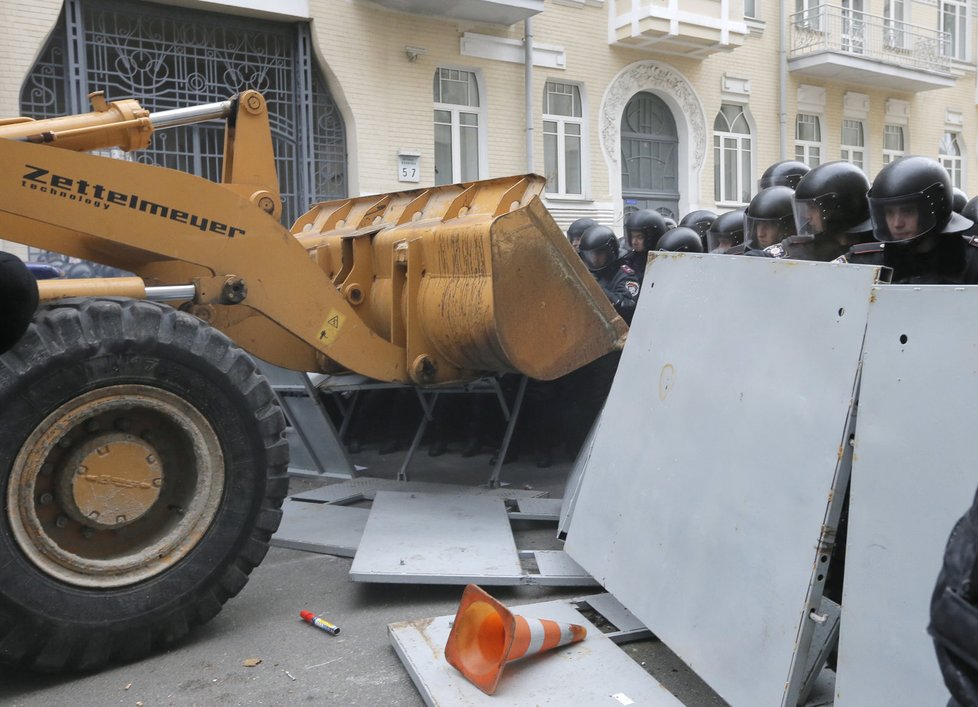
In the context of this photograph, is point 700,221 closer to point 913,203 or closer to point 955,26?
→ point 913,203

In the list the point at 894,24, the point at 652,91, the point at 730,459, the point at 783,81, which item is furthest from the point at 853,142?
the point at 730,459

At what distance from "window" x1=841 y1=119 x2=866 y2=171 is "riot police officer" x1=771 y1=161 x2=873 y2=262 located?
1563cm

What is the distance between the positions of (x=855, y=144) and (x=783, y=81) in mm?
2965

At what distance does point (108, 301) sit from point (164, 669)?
143 cm

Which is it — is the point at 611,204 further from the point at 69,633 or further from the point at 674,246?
the point at 69,633

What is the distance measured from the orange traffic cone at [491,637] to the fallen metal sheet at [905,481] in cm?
111

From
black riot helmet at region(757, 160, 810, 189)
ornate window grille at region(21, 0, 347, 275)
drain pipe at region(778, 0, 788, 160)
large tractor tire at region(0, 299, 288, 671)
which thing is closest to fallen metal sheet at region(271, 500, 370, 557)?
large tractor tire at region(0, 299, 288, 671)

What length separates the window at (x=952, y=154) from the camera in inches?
848

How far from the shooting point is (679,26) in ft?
51.2

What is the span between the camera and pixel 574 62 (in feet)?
50.3

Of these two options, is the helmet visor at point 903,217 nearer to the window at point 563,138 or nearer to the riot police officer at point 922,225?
the riot police officer at point 922,225

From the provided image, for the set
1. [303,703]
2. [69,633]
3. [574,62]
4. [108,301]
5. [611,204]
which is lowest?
[303,703]

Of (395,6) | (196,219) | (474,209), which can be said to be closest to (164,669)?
(196,219)

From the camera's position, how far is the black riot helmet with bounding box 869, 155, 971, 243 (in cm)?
422
